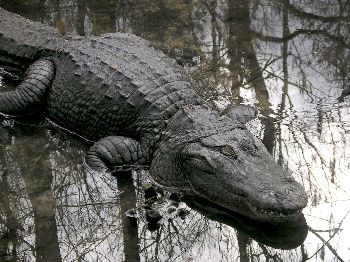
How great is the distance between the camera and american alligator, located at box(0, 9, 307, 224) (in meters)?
4.00

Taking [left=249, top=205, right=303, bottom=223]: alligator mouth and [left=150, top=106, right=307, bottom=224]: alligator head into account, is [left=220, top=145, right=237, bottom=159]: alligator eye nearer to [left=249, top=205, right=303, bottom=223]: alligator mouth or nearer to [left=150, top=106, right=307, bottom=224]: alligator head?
[left=150, top=106, right=307, bottom=224]: alligator head

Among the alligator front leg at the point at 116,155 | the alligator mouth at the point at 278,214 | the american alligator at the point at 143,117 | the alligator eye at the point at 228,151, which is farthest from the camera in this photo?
the alligator front leg at the point at 116,155

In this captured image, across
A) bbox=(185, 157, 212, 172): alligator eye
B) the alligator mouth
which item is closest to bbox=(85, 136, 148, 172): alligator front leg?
bbox=(185, 157, 212, 172): alligator eye

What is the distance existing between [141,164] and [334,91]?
7.62 feet

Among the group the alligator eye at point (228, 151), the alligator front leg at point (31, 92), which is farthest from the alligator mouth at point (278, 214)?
the alligator front leg at point (31, 92)

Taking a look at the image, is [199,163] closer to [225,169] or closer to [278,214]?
[225,169]

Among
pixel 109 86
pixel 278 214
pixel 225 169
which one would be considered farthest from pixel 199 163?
pixel 109 86

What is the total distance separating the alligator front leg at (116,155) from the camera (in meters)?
4.74

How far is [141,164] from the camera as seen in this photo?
15.8 feet

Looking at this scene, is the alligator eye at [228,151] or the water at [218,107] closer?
the water at [218,107]

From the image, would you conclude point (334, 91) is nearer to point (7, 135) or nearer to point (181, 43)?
point (181, 43)

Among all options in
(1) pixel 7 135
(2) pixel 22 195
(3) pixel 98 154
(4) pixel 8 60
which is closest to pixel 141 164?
(3) pixel 98 154

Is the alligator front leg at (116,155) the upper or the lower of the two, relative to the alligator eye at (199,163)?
upper

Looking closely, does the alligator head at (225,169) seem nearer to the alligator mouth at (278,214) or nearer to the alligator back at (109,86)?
the alligator mouth at (278,214)
